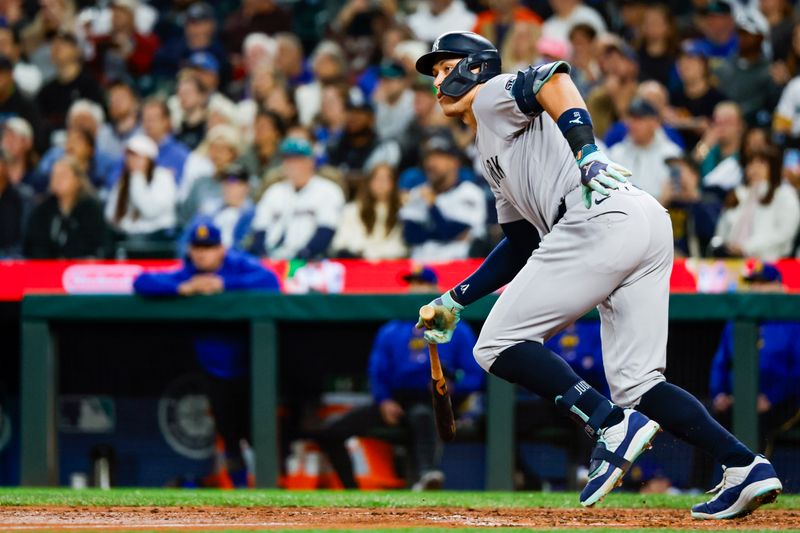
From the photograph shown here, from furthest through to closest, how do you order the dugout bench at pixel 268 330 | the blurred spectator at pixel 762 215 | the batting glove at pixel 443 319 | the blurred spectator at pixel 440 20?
the blurred spectator at pixel 440 20 < the blurred spectator at pixel 762 215 < the dugout bench at pixel 268 330 < the batting glove at pixel 443 319

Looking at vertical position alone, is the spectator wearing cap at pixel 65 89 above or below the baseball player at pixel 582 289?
above

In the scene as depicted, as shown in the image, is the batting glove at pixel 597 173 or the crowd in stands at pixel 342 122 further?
the crowd in stands at pixel 342 122

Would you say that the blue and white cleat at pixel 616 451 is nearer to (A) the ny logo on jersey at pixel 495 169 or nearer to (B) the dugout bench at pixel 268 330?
(A) the ny logo on jersey at pixel 495 169

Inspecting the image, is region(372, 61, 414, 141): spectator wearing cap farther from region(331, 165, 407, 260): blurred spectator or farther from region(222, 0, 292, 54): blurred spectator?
region(222, 0, 292, 54): blurred spectator

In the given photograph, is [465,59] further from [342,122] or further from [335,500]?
[342,122]

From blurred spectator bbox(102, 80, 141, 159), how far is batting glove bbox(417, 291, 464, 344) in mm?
6770

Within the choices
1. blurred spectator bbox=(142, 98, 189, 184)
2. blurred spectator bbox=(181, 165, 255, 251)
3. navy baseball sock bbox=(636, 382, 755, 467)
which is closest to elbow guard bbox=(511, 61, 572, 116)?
navy baseball sock bbox=(636, 382, 755, 467)

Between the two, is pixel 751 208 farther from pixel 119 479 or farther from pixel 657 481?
pixel 119 479

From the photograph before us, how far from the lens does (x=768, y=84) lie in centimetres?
1005

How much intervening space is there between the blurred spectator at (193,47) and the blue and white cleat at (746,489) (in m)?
8.45

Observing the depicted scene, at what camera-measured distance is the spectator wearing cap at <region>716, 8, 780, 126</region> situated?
10039 mm

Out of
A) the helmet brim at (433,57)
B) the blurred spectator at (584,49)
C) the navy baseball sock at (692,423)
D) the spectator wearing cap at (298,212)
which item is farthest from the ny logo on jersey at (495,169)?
the blurred spectator at (584,49)

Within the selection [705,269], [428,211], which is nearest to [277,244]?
[428,211]

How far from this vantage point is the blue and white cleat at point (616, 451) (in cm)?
424
